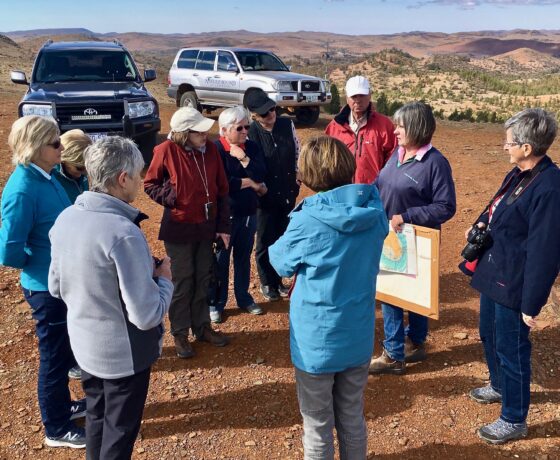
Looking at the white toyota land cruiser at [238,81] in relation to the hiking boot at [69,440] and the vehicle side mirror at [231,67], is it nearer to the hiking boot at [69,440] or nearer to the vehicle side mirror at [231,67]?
the vehicle side mirror at [231,67]

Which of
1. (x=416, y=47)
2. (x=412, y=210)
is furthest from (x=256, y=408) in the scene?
(x=416, y=47)

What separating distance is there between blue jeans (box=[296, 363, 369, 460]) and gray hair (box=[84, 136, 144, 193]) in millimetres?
1158

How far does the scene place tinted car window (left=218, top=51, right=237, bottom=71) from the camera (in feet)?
41.9

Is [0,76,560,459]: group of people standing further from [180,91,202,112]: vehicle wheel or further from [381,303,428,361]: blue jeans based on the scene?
[180,91,202,112]: vehicle wheel

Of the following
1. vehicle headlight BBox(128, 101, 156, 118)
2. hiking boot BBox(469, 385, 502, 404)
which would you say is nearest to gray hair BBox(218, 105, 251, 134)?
Result: hiking boot BBox(469, 385, 502, 404)

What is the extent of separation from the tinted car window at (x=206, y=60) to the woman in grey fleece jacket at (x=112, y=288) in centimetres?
1186

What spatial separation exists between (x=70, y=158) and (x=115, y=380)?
137 cm

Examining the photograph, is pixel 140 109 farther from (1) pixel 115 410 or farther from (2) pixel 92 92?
(1) pixel 115 410

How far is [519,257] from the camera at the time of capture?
8.68 feet

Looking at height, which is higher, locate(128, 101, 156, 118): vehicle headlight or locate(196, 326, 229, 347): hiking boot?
locate(128, 101, 156, 118): vehicle headlight

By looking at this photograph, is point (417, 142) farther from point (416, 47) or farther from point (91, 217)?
point (416, 47)

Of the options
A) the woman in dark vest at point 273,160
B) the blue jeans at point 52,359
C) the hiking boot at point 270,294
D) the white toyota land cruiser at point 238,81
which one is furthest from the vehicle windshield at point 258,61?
the blue jeans at point 52,359

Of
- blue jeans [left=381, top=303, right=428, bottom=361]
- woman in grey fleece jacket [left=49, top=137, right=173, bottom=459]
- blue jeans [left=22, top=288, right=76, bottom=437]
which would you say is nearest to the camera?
woman in grey fleece jacket [left=49, top=137, right=173, bottom=459]

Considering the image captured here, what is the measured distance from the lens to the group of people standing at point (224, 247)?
207 centimetres
